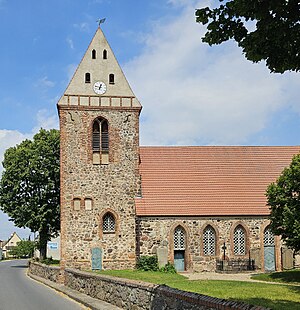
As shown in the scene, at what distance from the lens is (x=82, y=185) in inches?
1248

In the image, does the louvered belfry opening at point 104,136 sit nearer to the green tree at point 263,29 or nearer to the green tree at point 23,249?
the green tree at point 263,29

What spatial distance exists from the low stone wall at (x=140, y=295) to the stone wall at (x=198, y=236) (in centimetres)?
1041

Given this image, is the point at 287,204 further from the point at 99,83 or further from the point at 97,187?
the point at 99,83

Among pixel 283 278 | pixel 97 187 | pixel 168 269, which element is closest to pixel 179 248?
pixel 168 269

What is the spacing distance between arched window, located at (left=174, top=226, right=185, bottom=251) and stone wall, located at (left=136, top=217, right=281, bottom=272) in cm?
28

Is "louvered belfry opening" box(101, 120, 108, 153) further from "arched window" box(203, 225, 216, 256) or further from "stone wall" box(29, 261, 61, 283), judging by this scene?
"arched window" box(203, 225, 216, 256)

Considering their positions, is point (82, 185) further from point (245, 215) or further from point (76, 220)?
point (245, 215)

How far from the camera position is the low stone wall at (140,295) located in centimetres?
867

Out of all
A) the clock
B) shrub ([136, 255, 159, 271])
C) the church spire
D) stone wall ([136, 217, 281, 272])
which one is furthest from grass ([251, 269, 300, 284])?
the clock

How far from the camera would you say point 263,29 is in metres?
8.56

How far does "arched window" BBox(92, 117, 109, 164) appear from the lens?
32.2m

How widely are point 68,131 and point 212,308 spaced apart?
2488cm

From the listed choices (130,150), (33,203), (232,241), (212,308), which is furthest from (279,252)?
(212,308)

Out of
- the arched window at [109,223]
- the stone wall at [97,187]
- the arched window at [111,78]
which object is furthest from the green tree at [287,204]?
the arched window at [111,78]
